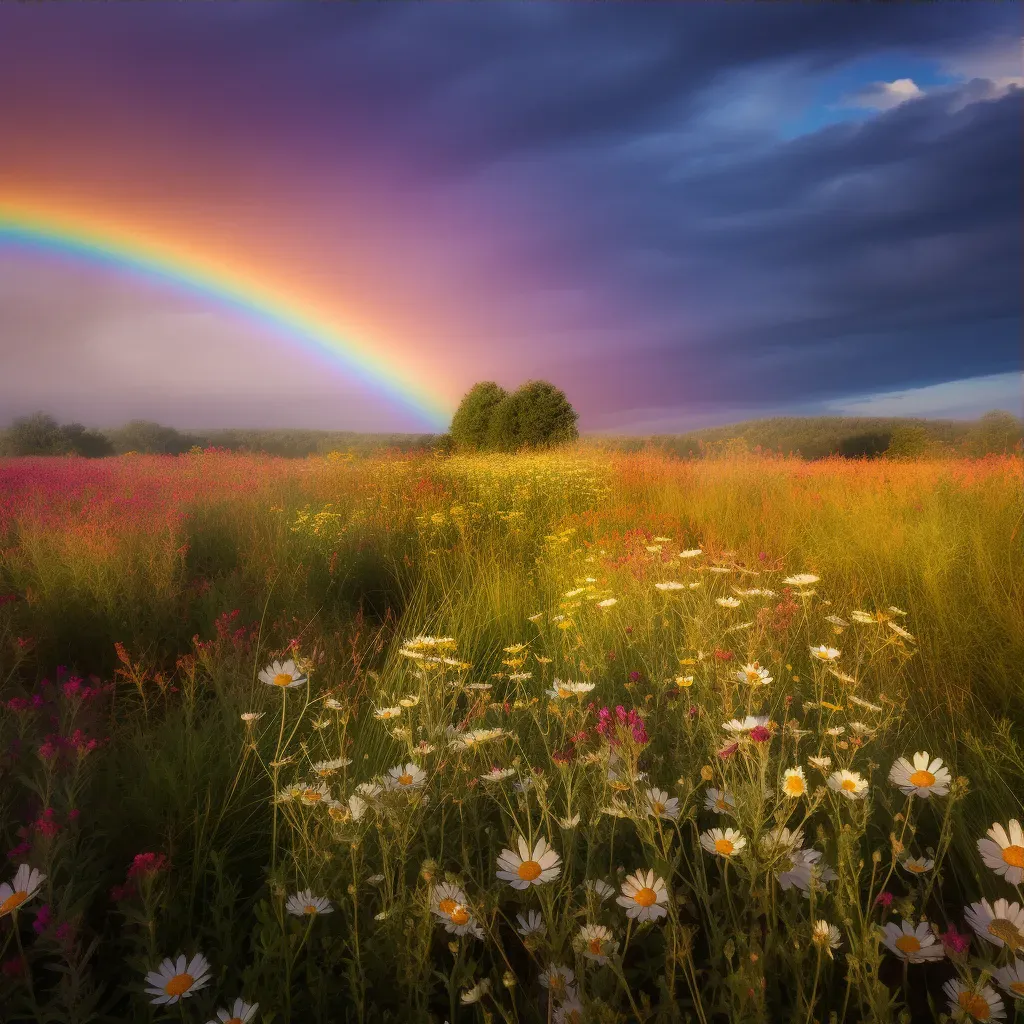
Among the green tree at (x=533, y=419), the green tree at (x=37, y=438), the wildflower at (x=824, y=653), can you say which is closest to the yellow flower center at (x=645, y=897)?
the wildflower at (x=824, y=653)

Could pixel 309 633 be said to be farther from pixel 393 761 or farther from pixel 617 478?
pixel 617 478

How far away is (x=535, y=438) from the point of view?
21.9m

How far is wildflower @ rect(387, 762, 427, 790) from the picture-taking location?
1.54 m

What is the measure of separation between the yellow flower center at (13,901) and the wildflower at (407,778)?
2.22 ft

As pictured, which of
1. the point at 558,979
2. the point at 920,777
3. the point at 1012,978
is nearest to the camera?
the point at 558,979

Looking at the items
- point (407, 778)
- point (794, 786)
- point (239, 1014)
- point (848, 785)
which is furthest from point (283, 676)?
point (848, 785)

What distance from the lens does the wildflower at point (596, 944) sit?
39.6 inches

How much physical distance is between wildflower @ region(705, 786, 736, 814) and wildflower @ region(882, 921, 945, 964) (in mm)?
334

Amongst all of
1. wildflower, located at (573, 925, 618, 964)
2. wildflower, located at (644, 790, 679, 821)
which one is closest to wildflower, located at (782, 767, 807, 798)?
wildflower, located at (644, 790, 679, 821)

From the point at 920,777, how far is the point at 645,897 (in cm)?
74

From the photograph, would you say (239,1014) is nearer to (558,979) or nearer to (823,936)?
(558,979)

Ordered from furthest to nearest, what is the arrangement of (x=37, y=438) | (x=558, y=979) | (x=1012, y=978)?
(x=37, y=438) < (x=1012, y=978) < (x=558, y=979)

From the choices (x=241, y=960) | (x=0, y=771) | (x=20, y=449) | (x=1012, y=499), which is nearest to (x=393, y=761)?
(x=241, y=960)

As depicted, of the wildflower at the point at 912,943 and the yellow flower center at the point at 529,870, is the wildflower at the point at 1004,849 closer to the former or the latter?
the wildflower at the point at 912,943
